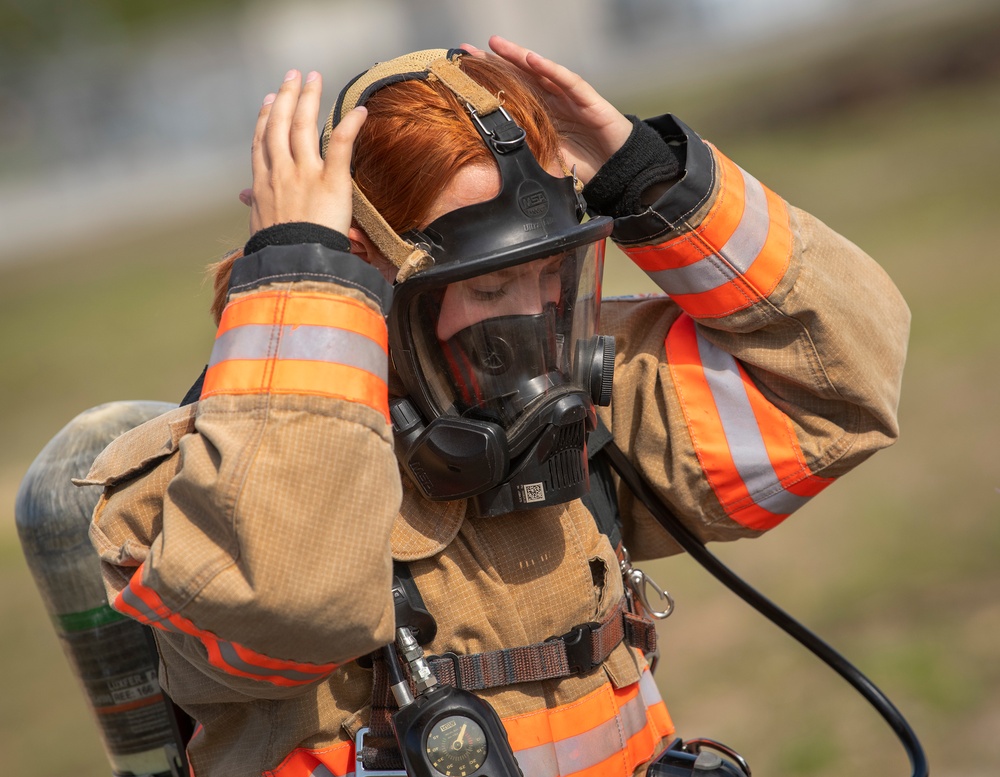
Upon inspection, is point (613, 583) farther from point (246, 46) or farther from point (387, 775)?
point (246, 46)

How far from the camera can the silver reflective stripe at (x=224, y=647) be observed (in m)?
1.59

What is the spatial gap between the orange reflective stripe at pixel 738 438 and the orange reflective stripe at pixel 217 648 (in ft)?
2.82

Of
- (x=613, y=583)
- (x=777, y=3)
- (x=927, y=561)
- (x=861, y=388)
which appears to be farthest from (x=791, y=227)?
(x=777, y=3)

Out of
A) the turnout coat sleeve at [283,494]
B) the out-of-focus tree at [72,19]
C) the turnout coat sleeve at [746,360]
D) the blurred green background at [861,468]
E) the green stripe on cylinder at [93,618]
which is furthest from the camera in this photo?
the out-of-focus tree at [72,19]

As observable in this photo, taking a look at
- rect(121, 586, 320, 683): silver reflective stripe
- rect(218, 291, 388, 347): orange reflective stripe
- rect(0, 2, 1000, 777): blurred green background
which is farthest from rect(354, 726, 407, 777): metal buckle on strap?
rect(0, 2, 1000, 777): blurred green background

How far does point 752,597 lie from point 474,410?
0.81 m

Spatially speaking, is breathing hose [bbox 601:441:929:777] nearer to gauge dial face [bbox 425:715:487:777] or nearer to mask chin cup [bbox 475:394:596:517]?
mask chin cup [bbox 475:394:596:517]

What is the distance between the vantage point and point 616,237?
2.10m

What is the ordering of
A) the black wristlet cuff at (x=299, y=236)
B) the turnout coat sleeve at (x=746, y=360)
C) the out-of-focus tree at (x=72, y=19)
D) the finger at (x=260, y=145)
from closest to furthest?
the black wristlet cuff at (x=299, y=236) → the finger at (x=260, y=145) → the turnout coat sleeve at (x=746, y=360) → the out-of-focus tree at (x=72, y=19)

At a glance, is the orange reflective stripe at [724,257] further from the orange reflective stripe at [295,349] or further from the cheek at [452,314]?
the orange reflective stripe at [295,349]

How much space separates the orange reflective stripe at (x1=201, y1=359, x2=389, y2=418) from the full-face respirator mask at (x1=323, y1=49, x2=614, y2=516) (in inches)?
9.2

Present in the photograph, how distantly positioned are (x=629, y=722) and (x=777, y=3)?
25691mm

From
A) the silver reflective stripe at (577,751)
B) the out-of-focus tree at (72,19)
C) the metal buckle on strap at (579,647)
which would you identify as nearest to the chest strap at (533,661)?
the metal buckle on strap at (579,647)

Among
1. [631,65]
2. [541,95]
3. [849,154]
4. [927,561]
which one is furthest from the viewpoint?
[631,65]
